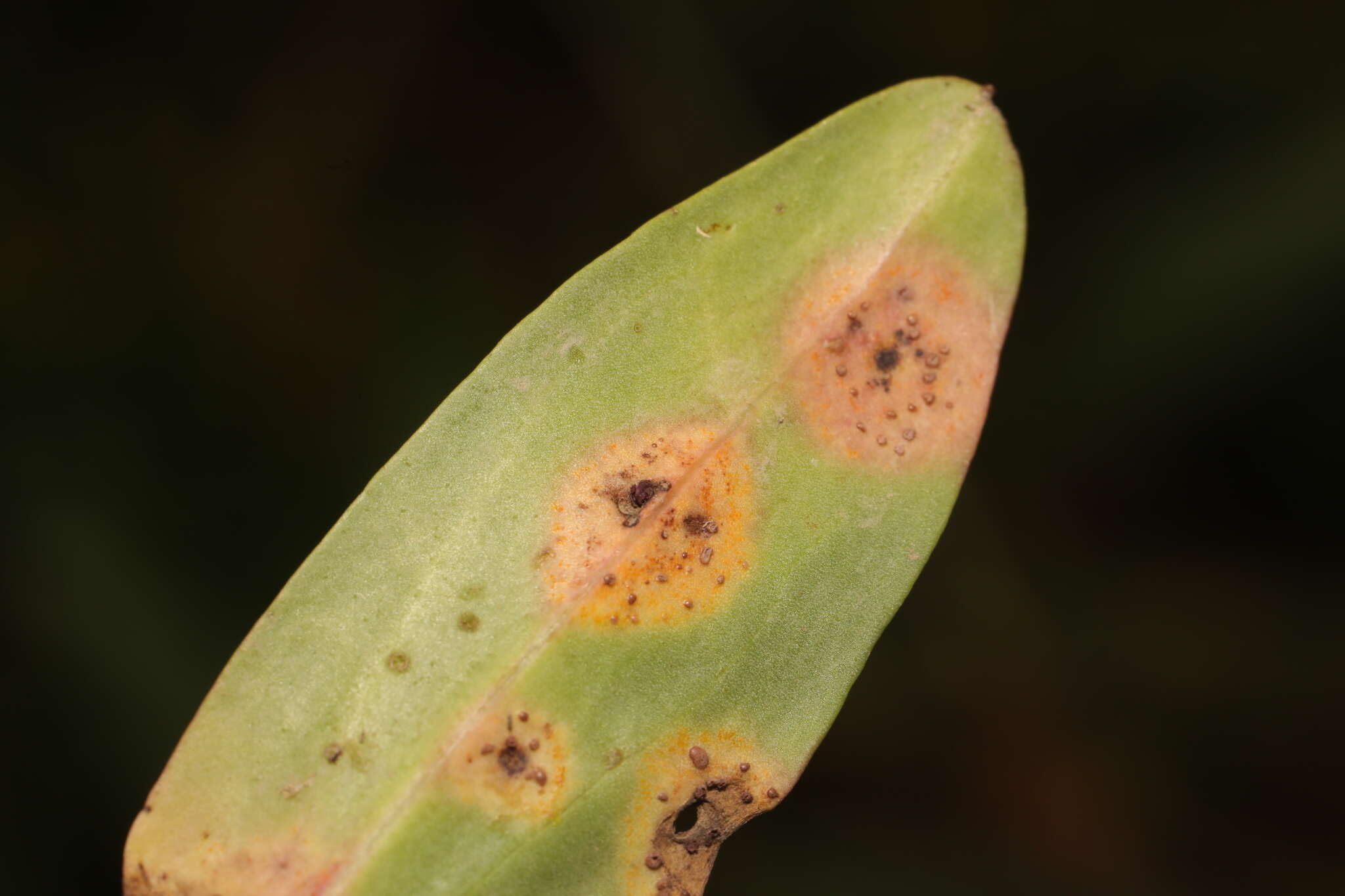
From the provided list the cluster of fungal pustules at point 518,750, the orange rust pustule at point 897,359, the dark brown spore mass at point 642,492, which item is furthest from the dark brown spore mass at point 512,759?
the orange rust pustule at point 897,359

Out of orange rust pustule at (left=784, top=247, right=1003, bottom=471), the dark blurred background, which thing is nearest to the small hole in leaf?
orange rust pustule at (left=784, top=247, right=1003, bottom=471)

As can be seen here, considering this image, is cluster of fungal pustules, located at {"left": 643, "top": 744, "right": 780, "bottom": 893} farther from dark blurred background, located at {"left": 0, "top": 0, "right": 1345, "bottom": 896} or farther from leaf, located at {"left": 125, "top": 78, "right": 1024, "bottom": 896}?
dark blurred background, located at {"left": 0, "top": 0, "right": 1345, "bottom": 896}

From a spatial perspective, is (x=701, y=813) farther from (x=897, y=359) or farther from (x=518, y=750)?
(x=897, y=359)

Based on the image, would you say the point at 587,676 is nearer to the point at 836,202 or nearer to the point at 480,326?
the point at 836,202

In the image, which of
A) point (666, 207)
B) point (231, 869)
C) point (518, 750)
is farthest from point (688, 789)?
point (666, 207)

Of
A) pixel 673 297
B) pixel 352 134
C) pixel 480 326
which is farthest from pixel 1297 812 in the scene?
pixel 352 134

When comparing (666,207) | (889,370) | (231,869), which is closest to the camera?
(231,869)

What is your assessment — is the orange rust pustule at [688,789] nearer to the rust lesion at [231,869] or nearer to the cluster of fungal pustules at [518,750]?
the cluster of fungal pustules at [518,750]
